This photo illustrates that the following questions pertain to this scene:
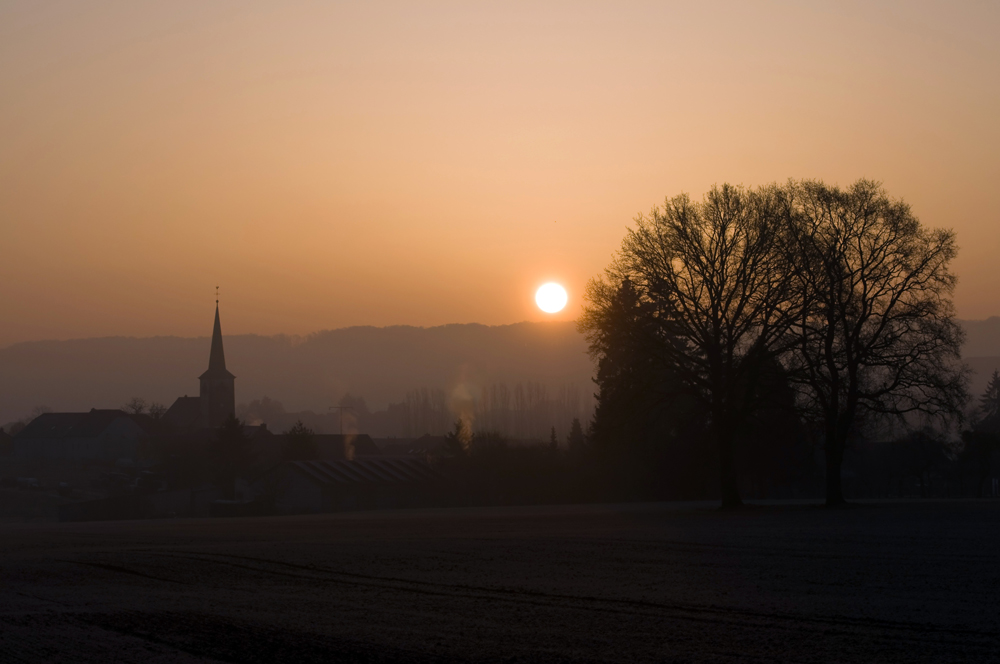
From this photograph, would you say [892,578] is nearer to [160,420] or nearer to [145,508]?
[145,508]

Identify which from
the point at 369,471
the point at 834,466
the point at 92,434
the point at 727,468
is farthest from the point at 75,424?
the point at 834,466

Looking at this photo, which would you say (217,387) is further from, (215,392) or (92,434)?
(92,434)

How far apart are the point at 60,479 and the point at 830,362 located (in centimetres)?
10722

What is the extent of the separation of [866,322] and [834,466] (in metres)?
6.93

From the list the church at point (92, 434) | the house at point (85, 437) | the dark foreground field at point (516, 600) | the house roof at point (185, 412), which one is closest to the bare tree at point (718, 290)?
the dark foreground field at point (516, 600)

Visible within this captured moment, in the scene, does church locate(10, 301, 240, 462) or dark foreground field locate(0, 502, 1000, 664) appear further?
church locate(10, 301, 240, 462)

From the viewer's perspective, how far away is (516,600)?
13898 mm

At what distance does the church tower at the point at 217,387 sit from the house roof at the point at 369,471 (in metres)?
87.1

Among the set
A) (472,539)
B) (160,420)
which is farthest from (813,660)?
(160,420)

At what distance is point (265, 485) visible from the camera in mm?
81250

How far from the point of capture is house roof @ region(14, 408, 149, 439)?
503 ft

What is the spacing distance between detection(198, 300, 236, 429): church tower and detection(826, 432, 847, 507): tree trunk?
14261 cm

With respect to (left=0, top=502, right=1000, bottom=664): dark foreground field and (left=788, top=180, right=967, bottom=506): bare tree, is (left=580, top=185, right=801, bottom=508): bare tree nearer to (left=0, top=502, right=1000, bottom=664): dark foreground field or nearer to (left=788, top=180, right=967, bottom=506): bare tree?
(left=788, top=180, right=967, bottom=506): bare tree

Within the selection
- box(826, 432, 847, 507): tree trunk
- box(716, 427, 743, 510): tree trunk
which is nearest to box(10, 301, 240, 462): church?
box(716, 427, 743, 510): tree trunk
